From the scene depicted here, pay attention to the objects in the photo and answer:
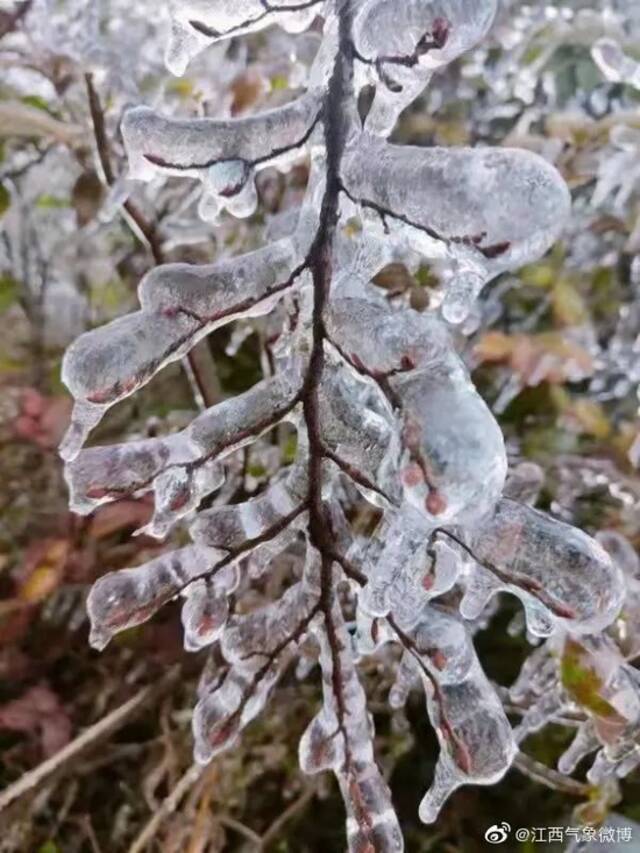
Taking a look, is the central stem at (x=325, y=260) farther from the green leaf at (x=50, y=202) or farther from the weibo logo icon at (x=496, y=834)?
the green leaf at (x=50, y=202)

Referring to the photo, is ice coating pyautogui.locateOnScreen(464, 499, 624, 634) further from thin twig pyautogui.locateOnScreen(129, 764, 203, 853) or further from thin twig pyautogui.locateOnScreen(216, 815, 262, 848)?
thin twig pyautogui.locateOnScreen(216, 815, 262, 848)

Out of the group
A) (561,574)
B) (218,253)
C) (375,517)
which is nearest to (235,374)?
(218,253)

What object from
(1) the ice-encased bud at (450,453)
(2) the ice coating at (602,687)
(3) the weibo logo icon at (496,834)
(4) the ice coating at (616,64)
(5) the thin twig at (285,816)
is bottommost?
(3) the weibo logo icon at (496,834)

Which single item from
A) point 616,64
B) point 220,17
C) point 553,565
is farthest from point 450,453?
point 616,64

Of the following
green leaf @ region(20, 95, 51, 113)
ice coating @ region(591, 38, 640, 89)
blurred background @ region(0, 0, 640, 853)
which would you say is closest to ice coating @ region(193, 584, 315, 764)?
blurred background @ region(0, 0, 640, 853)

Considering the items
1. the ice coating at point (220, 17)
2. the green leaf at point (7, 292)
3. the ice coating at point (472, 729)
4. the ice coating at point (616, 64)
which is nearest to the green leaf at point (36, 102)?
the green leaf at point (7, 292)
